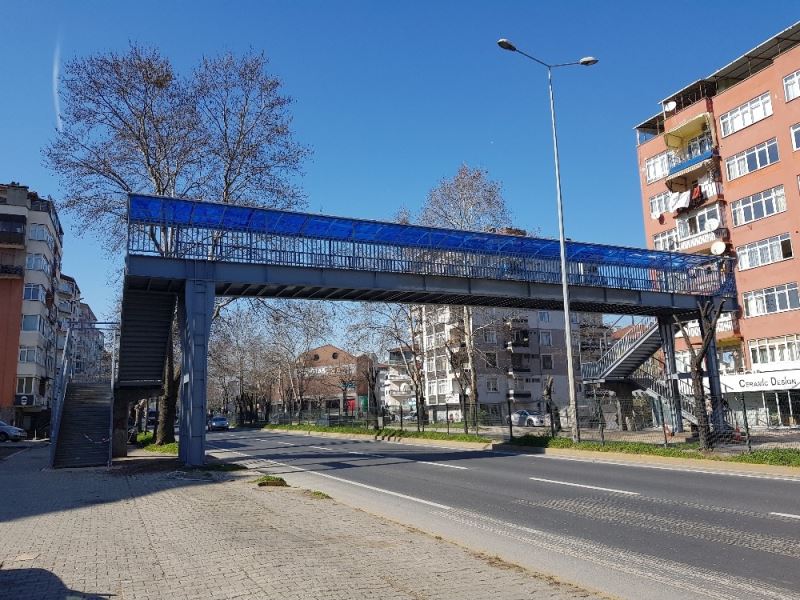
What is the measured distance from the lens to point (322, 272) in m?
21.2

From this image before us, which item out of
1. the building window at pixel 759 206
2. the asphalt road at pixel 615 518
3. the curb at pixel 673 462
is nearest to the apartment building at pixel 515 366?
the building window at pixel 759 206

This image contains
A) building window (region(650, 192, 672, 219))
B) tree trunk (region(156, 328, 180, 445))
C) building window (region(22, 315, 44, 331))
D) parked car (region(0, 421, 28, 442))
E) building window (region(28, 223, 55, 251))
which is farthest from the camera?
building window (region(28, 223, 55, 251))

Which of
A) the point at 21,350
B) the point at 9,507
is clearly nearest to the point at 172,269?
the point at 9,507

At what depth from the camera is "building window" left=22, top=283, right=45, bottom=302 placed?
58.2 m

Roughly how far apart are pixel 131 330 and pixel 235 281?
197 inches

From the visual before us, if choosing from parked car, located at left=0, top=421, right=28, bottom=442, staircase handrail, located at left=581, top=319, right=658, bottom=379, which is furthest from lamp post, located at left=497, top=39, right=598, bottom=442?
parked car, located at left=0, top=421, right=28, bottom=442

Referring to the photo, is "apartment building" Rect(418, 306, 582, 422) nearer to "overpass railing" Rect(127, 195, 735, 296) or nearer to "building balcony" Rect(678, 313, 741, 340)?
"building balcony" Rect(678, 313, 741, 340)

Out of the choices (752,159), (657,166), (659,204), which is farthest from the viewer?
(657,166)

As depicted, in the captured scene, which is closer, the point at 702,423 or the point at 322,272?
the point at 702,423

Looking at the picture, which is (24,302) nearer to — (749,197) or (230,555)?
(749,197)

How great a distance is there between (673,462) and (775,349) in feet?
77.6

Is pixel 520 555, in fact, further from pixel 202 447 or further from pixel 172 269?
pixel 172 269

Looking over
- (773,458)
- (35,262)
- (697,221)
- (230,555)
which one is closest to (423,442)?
(773,458)

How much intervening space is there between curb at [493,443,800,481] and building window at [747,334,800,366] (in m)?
21.1
